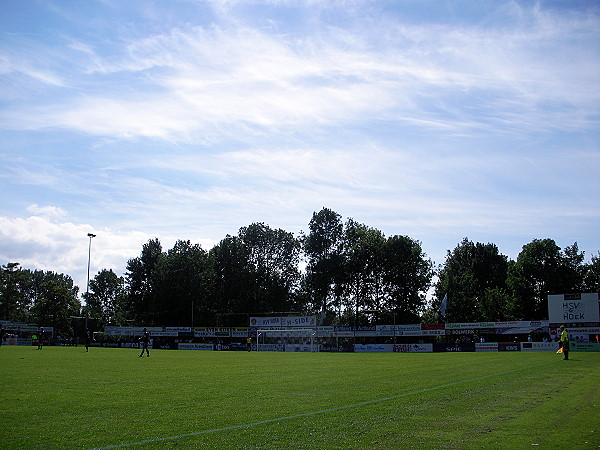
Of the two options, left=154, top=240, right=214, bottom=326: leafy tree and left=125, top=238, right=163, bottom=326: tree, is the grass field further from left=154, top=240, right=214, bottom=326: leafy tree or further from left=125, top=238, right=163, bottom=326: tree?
left=125, top=238, right=163, bottom=326: tree

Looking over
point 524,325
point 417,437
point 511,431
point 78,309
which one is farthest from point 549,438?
point 78,309

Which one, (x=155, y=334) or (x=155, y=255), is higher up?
(x=155, y=255)

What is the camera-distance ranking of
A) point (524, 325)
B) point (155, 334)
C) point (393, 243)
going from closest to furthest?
1. point (524, 325)
2. point (155, 334)
3. point (393, 243)

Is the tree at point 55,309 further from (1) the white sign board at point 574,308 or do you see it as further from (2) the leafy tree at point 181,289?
(1) the white sign board at point 574,308

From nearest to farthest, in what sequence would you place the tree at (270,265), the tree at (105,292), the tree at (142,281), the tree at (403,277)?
the tree at (403,277)
the tree at (270,265)
the tree at (142,281)
the tree at (105,292)

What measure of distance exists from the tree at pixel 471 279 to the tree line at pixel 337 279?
200 millimetres

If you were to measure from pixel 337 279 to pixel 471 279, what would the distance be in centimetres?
2608

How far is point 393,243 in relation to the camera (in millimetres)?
96188

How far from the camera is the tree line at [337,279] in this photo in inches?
3489

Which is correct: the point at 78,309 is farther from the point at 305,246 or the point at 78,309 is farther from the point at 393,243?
the point at 393,243

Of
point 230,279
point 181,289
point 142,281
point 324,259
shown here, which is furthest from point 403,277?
point 142,281

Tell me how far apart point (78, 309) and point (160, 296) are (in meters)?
37.0

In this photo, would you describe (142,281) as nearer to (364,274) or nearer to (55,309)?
(55,309)

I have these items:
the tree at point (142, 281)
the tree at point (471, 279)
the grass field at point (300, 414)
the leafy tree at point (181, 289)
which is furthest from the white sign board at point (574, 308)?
the tree at point (142, 281)
